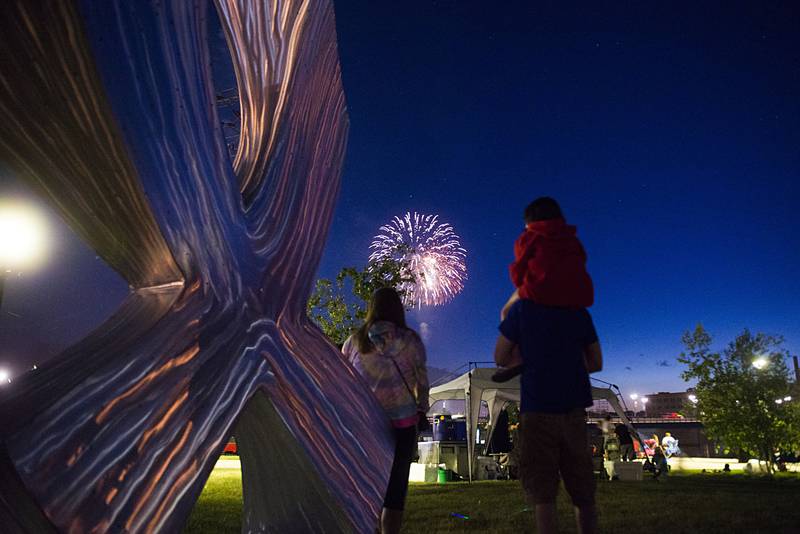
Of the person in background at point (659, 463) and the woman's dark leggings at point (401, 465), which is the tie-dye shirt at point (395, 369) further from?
the person in background at point (659, 463)

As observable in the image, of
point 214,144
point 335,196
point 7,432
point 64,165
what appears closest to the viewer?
point 7,432

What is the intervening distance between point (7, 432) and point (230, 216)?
2.54ft

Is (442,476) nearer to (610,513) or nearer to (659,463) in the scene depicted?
(659,463)

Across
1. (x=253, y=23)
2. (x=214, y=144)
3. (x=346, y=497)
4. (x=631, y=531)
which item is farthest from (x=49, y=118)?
(x=631, y=531)

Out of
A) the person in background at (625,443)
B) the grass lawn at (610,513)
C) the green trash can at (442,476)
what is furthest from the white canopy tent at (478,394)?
the grass lawn at (610,513)

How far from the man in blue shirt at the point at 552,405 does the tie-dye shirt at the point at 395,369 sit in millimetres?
578

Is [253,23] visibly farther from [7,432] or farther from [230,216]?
[7,432]

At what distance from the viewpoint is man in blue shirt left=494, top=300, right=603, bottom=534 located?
7.52 ft

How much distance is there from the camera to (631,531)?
181 inches

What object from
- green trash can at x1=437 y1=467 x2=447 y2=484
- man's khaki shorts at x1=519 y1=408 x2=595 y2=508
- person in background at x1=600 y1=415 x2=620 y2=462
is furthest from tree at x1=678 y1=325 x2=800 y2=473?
man's khaki shorts at x1=519 y1=408 x2=595 y2=508

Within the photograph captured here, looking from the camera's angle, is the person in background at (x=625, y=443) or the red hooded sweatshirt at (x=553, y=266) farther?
the person in background at (x=625, y=443)

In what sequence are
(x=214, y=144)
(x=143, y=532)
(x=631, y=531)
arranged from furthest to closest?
(x=631, y=531) < (x=214, y=144) < (x=143, y=532)

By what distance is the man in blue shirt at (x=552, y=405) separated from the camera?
7.52 feet

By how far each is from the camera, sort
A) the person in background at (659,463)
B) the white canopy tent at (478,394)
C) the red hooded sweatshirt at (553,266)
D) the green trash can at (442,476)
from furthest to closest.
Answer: the white canopy tent at (478,394)
the person in background at (659,463)
the green trash can at (442,476)
the red hooded sweatshirt at (553,266)
